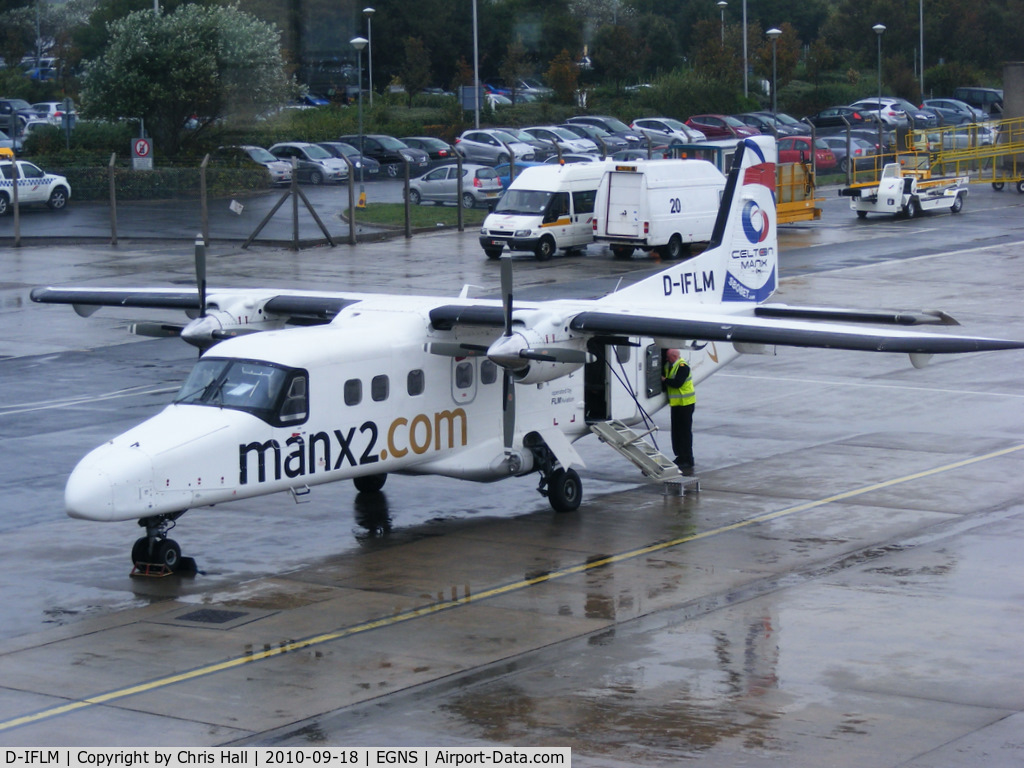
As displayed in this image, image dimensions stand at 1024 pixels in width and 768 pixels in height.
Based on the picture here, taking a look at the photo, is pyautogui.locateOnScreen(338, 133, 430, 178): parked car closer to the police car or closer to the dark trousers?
the police car

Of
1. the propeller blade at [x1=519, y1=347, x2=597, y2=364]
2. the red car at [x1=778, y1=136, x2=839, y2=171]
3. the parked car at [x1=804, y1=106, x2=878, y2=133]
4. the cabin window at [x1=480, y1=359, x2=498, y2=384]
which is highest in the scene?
the parked car at [x1=804, y1=106, x2=878, y2=133]

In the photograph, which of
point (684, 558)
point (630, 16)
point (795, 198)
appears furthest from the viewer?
point (630, 16)

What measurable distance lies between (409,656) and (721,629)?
117 inches

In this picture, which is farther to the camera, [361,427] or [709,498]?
[709,498]

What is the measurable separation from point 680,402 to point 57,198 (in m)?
38.7

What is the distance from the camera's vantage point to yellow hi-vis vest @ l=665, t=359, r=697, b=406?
19047 mm

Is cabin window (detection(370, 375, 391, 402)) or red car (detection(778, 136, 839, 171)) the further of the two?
red car (detection(778, 136, 839, 171))

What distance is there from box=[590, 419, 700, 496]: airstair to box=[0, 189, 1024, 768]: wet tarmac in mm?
318

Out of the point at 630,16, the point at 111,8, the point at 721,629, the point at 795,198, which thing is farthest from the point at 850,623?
the point at 630,16

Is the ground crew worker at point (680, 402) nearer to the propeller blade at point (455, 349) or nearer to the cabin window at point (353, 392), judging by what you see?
the propeller blade at point (455, 349)

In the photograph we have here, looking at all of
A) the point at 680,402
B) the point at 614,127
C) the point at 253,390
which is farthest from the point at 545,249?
the point at 614,127

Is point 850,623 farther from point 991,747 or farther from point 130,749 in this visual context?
point 130,749

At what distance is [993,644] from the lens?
12.6 metres

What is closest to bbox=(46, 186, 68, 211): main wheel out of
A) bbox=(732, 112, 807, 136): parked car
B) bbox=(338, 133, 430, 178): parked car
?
bbox=(338, 133, 430, 178): parked car
